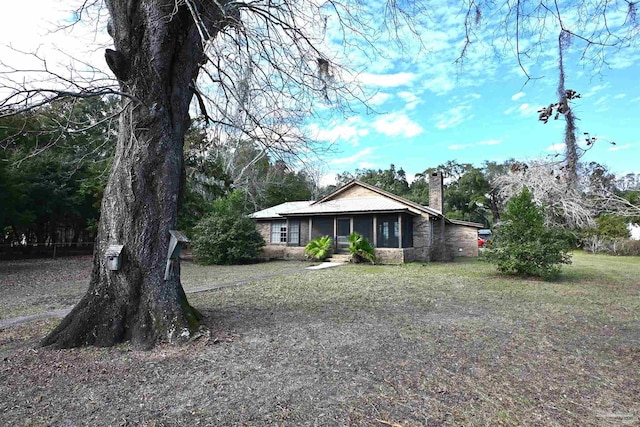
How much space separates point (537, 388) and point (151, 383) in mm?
3667

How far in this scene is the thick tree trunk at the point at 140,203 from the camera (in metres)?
4.48

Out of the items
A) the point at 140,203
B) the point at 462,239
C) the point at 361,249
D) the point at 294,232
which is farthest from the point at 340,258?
the point at 140,203

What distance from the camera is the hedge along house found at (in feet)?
57.9

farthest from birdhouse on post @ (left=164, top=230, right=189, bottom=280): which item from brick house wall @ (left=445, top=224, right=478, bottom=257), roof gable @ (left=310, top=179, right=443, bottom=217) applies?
brick house wall @ (left=445, top=224, right=478, bottom=257)

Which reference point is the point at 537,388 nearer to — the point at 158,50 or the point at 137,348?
the point at 137,348

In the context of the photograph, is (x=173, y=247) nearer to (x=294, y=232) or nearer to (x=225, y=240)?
(x=225, y=240)

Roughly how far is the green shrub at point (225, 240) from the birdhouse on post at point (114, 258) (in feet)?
40.0

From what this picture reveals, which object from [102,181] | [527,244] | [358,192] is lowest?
[527,244]

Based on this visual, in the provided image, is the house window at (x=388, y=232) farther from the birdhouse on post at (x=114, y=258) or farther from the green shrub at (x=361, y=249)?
the birdhouse on post at (x=114, y=258)

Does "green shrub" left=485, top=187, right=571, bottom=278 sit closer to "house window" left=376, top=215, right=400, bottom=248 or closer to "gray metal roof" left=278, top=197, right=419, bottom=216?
"gray metal roof" left=278, top=197, right=419, bottom=216

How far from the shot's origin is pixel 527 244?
11.1 m

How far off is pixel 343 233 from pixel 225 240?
6.20m

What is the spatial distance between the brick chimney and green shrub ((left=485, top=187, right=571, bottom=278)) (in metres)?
10.1

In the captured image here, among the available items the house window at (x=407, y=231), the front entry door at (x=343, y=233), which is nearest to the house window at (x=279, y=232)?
the front entry door at (x=343, y=233)
